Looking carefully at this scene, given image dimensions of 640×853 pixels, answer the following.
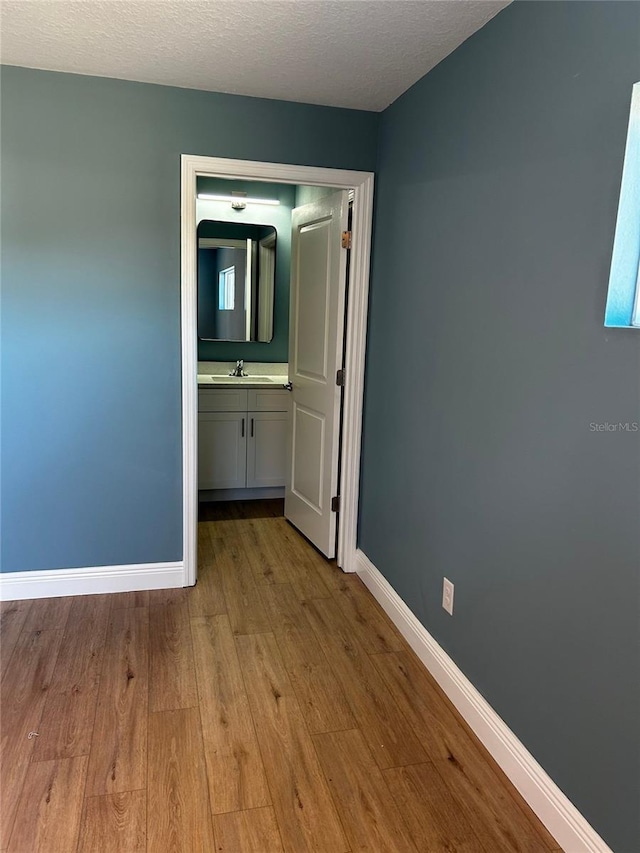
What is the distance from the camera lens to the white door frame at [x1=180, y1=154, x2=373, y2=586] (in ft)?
9.07

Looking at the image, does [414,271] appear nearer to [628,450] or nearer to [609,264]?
[609,264]

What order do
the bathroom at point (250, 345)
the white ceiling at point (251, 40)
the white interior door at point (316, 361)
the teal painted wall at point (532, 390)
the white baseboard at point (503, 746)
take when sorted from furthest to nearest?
1. the bathroom at point (250, 345)
2. the white interior door at point (316, 361)
3. the white ceiling at point (251, 40)
4. the white baseboard at point (503, 746)
5. the teal painted wall at point (532, 390)

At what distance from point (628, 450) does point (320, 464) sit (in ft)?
7.02

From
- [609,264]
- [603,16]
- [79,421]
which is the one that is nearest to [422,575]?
[609,264]

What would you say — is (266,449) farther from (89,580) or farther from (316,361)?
(89,580)

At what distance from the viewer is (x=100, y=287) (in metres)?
2.72

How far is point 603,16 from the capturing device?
145cm

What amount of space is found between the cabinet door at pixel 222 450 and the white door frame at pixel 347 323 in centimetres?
122

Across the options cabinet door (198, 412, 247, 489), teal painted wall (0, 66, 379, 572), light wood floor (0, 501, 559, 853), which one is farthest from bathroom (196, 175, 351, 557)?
light wood floor (0, 501, 559, 853)

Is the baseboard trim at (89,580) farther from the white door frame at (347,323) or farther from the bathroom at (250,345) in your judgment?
the bathroom at (250,345)

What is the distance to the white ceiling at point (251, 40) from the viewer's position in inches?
75.2

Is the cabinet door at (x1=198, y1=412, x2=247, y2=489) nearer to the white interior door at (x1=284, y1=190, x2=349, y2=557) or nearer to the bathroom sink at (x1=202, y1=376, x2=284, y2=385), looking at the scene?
the bathroom sink at (x1=202, y1=376, x2=284, y2=385)

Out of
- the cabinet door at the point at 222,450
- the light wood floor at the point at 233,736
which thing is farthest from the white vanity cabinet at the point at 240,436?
the light wood floor at the point at 233,736

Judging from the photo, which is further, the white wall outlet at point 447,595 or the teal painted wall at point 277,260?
the teal painted wall at point 277,260
